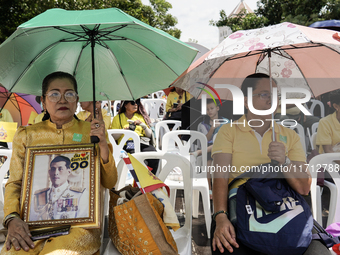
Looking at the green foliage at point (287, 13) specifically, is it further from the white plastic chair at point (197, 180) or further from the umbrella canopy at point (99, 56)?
the umbrella canopy at point (99, 56)

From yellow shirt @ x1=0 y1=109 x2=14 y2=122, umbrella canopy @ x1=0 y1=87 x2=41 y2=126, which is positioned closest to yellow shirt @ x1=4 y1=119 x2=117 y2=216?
umbrella canopy @ x1=0 y1=87 x2=41 y2=126

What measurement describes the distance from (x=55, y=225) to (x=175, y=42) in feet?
4.42

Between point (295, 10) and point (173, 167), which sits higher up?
point (295, 10)

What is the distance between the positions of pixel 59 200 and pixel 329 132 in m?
3.11

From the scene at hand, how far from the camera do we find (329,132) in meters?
3.40

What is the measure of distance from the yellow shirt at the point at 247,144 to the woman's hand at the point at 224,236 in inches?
16.0

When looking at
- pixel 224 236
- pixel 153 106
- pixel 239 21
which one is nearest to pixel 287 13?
pixel 239 21

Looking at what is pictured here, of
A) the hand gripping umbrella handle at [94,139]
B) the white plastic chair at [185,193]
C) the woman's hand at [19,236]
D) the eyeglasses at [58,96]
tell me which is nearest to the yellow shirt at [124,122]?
the white plastic chair at [185,193]

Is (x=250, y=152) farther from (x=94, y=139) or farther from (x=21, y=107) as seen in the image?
(x=21, y=107)

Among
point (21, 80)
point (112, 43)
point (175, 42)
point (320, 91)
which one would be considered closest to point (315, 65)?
point (320, 91)

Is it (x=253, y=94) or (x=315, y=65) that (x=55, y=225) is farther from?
(x=315, y=65)

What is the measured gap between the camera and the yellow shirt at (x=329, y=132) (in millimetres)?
3377

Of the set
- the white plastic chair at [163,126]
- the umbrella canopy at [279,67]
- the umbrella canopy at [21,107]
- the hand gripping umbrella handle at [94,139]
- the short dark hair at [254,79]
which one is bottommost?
the white plastic chair at [163,126]

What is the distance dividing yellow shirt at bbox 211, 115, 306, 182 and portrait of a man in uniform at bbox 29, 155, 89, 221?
3.34 ft
